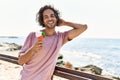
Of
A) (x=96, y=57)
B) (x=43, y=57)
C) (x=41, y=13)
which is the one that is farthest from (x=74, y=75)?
(x=96, y=57)

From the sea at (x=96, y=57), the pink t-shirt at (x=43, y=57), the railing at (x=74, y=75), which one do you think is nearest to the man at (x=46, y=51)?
the pink t-shirt at (x=43, y=57)

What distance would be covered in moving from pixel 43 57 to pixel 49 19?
0.39 metres

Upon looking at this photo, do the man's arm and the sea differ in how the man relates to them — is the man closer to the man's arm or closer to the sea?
the man's arm

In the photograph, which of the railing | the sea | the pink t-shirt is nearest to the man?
the pink t-shirt

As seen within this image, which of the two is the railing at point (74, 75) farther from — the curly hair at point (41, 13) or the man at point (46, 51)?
the curly hair at point (41, 13)

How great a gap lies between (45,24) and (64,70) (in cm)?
55

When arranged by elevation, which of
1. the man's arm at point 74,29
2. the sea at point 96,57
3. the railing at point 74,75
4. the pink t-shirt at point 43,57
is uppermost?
the man's arm at point 74,29

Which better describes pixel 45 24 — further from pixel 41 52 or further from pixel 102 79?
pixel 102 79

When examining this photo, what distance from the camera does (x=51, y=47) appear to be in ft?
10.5

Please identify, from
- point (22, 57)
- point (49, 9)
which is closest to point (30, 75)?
point (22, 57)

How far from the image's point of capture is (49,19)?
3.21 meters

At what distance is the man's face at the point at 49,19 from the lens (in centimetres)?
321

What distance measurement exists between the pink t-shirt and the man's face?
0.38ft

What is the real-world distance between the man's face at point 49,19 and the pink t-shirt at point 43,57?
0.38 ft
